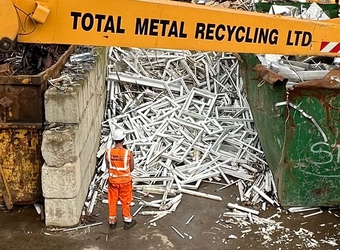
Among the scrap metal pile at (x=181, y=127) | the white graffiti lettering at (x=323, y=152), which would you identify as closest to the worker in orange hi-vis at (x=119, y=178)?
the scrap metal pile at (x=181, y=127)

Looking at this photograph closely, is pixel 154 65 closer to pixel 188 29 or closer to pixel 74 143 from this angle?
pixel 74 143

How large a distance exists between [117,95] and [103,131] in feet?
3.15

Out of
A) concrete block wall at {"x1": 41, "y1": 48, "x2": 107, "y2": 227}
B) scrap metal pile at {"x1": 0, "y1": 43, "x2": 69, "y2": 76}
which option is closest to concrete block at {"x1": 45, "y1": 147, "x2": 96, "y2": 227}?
concrete block wall at {"x1": 41, "y1": 48, "x2": 107, "y2": 227}

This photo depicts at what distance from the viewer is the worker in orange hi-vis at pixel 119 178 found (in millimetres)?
6883

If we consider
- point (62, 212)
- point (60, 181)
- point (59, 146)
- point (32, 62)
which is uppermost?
point (32, 62)

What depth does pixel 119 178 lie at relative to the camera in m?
6.88

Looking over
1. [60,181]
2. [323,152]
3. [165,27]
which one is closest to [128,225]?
[60,181]

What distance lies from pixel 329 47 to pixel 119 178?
10.4 ft

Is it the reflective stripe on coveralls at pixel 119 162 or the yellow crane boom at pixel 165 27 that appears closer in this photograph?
the yellow crane boom at pixel 165 27

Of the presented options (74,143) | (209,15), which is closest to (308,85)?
(209,15)

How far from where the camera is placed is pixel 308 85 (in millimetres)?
6746

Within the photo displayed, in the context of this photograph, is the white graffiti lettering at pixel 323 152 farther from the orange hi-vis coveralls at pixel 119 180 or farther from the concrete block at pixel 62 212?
the concrete block at pixel 62 212

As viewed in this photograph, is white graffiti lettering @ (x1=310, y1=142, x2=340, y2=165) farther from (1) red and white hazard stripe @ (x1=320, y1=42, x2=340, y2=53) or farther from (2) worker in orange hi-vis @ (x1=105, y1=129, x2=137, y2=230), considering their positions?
(2) worker in orange hi-vis @ (x1=105, y1=129, x2=137, y2=230)

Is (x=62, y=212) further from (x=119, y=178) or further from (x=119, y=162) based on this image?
(x=119, y=162)
